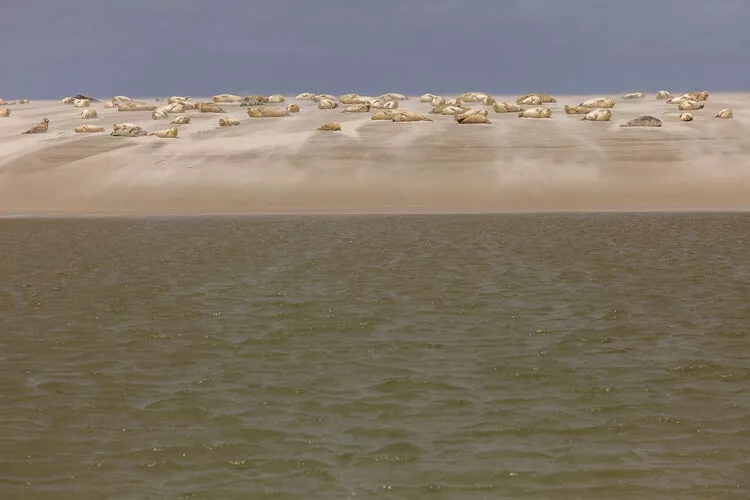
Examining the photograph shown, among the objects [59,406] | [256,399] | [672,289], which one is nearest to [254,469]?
[256,399]

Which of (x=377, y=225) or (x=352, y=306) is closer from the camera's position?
(x=352, y=306)

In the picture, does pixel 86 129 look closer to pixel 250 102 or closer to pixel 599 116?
pixel 250 102

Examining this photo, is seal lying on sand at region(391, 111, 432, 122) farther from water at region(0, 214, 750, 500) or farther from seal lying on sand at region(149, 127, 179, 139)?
water at region(0, 214, 750, 500)

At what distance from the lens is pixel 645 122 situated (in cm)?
4284

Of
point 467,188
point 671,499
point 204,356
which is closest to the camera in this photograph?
point 671,499

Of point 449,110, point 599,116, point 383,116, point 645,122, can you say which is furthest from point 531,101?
point 645,122

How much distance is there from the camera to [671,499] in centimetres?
698

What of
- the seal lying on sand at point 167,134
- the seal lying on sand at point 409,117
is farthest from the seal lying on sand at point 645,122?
the seal lying on sand at point 167,134

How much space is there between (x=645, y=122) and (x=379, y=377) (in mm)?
35363

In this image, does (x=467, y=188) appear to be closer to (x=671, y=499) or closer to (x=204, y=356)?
(x=204, y=356)

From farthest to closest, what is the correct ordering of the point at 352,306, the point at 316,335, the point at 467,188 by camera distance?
the point at 467,188 < the point at 352,306 < the point at 316,335

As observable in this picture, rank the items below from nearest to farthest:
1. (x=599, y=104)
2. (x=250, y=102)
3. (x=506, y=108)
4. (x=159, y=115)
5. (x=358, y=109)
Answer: (x=506, y=108)
(x=159, y=115)
(x=358, y=109)
(x=599, y=104)
(x=250, y=102)

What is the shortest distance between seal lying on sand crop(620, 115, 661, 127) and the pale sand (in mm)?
693

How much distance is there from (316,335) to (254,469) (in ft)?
15.4
